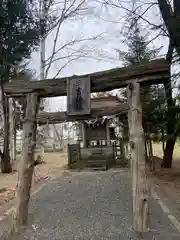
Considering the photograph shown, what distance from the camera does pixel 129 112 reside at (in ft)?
16.2

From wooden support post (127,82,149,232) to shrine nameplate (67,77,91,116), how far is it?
27.1 inches

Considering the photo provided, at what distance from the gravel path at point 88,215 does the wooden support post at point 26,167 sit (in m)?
0.23

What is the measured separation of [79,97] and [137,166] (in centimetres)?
146

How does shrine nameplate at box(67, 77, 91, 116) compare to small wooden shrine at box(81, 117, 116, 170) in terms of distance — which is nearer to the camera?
shrine nameplate at box(67, 77, 91, 116)

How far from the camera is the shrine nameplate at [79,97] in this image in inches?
207

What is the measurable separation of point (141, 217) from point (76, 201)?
248 centimetres

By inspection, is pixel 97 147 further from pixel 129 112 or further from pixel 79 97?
pixel 129 112

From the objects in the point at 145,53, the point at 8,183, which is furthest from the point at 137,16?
the point at 8,183

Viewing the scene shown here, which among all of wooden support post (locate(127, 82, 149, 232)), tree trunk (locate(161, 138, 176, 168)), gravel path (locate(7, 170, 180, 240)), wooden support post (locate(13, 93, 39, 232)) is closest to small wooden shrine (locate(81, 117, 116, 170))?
tree trunk (locate(161, 138, 176, 168))

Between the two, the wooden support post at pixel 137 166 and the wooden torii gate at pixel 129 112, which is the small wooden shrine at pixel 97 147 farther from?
the wooden support post at pixel 137 166

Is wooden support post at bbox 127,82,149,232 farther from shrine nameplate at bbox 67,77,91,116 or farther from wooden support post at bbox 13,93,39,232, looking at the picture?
wooden support post at bbox 13,93,39,232

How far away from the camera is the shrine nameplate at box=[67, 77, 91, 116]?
17.3ft

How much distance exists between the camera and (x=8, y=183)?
408 inches

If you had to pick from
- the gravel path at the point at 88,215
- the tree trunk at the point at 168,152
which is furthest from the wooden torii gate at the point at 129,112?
the tree trunk at the point at 168,152
